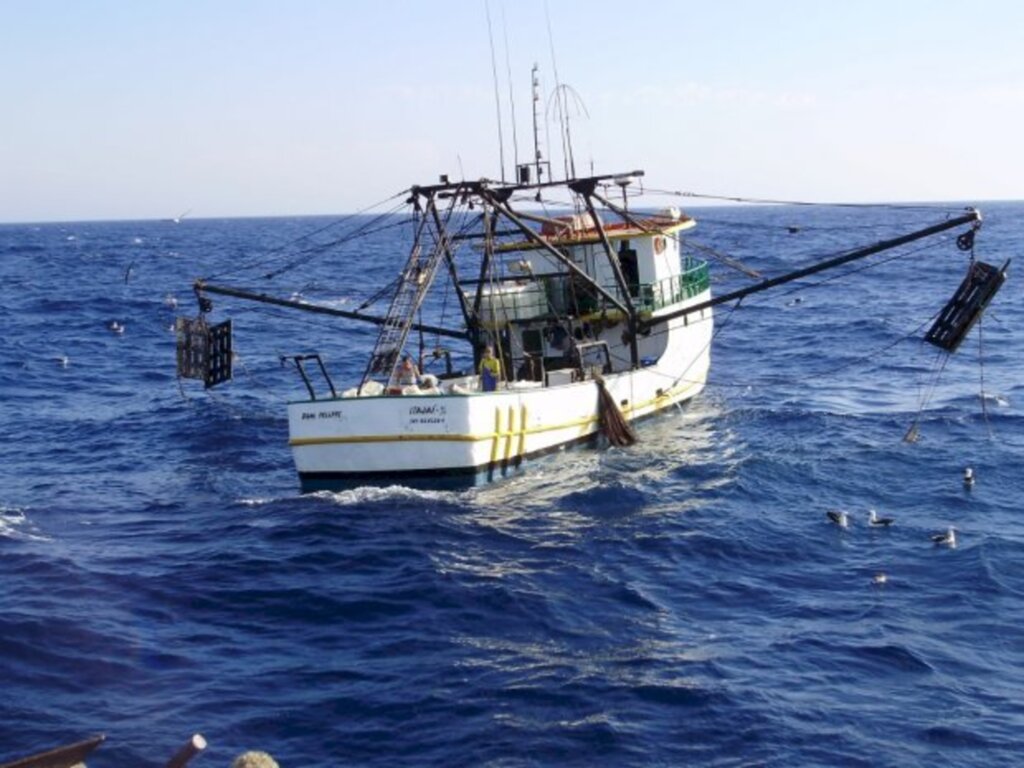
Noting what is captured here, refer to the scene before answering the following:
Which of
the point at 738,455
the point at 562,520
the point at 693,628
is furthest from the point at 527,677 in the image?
the point at 738,455

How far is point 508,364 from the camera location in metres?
31.6

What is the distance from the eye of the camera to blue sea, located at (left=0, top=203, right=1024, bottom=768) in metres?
14.6

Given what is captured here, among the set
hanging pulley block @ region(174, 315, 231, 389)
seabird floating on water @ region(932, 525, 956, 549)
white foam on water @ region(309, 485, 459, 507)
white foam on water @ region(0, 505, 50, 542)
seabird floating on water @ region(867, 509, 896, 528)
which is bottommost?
seabird floating on water @ region(932, 525, 956, 549)

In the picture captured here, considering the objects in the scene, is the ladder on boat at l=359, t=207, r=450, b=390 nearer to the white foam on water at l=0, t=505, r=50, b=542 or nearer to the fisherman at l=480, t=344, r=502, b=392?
the fisherman at l=480, t=344, r=502, b=392

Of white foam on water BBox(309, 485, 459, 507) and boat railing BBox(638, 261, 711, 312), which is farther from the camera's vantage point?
boat railing BBox(638, 261, 711, 312)

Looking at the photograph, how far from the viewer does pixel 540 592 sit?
19.5 meters

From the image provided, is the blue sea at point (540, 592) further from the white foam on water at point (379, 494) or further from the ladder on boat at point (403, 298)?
the ladder on boat at point (403, 298)

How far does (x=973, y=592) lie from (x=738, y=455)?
31.9 feet

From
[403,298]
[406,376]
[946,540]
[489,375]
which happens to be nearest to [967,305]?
[946,540]

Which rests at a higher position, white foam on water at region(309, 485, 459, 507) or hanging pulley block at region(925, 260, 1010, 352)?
hanging pulley block at region(925, 260, 1010, 352)

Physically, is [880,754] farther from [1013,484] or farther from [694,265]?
[694,265]

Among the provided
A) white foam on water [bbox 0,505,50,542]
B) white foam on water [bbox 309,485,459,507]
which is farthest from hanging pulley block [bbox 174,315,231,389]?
white foam on water [bbox 0,505,50,542]

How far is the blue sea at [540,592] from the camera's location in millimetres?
14633

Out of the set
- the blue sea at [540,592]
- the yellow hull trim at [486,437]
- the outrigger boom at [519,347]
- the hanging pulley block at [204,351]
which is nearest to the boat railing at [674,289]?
the outrigger boom at [519,347]
